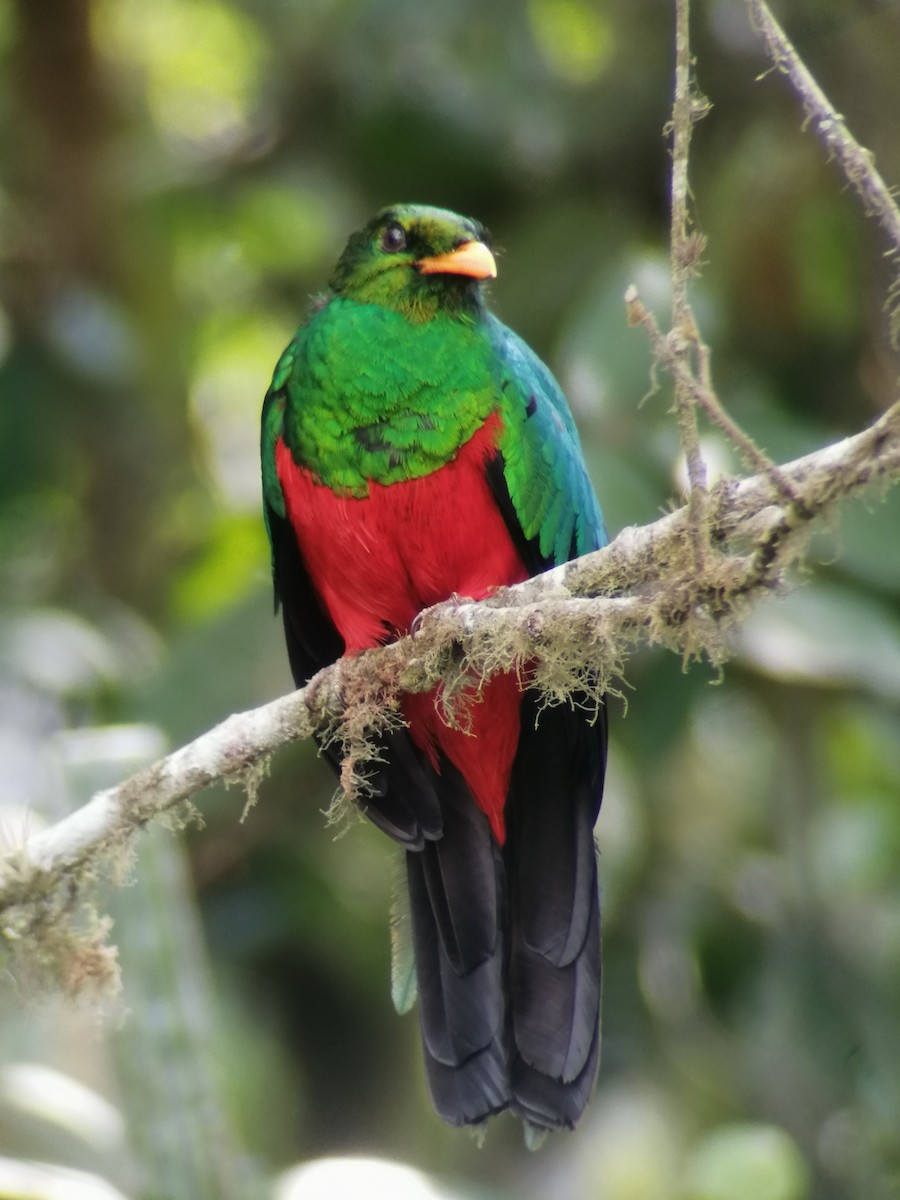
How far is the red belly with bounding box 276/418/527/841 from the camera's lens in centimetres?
320

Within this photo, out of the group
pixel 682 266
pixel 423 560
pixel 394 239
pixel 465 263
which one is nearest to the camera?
pixel 682 266

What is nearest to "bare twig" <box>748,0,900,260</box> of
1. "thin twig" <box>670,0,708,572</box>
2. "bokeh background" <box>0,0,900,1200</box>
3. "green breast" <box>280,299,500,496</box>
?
"thin twig" <box>670,0,708,572</box>

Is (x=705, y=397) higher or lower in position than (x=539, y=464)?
lower

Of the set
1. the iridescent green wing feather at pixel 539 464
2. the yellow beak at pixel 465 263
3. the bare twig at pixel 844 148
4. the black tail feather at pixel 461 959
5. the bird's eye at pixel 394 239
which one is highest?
the bird's eye at pixel 394 239

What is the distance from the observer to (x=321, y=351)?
339 centimetres

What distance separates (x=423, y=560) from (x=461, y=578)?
0.09 meters

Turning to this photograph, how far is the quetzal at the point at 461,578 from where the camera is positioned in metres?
3.17

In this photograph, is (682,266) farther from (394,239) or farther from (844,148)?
(394,239)

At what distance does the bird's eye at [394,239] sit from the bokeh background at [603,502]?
78 centimetres

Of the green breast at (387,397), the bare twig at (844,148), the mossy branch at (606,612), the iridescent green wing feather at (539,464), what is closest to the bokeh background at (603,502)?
the iridescent green wing feather at (539,464)

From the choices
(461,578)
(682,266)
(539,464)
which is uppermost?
(539,464)

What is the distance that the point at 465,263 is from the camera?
11.1 feet

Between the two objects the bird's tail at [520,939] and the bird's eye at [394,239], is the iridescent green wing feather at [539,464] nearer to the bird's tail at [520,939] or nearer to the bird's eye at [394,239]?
the bird's eye at [394,239]

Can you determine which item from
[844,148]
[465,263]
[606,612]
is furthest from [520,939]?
[844,148]
